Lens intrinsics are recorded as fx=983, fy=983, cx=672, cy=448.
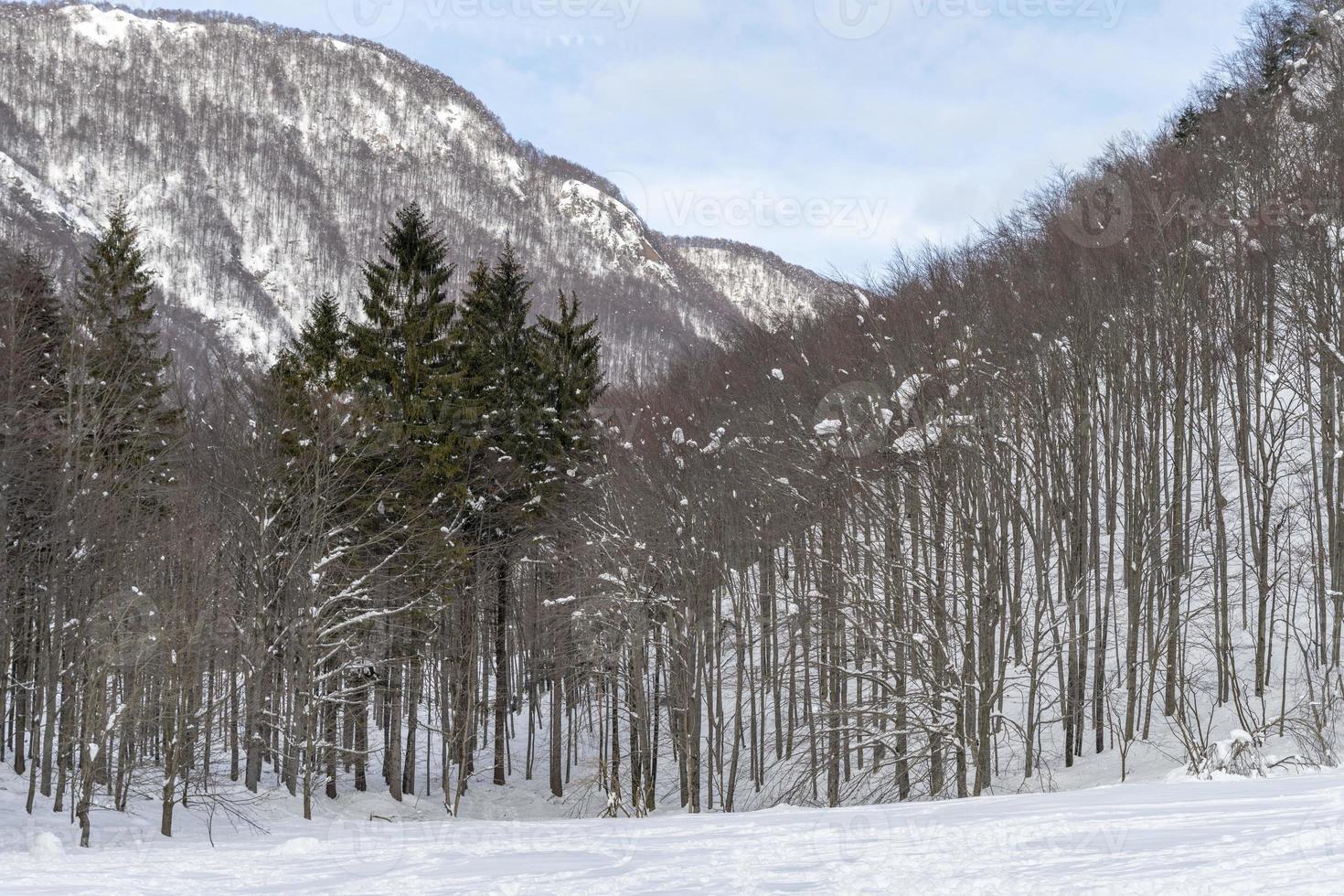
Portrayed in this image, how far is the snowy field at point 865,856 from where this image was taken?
203 inches

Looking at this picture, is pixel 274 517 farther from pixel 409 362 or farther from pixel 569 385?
pixel 569 385

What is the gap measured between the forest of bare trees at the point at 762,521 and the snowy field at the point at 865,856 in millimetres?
5435

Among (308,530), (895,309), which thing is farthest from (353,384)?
(895,309)

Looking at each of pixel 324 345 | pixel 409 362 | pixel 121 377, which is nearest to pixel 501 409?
pixel 409 362

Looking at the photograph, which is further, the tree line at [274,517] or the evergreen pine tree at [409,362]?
the evergreen pine tree at [409,362]

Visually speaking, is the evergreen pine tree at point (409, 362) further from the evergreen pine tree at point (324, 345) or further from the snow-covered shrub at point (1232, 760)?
the snow-covered shrub at point (1232, 760)

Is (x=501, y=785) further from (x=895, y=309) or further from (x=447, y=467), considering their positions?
(x=895, y=309)

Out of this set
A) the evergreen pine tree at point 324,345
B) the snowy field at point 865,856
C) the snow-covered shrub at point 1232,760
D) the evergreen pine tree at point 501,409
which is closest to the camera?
the snowy field at point 865,856

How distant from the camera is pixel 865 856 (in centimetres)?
665

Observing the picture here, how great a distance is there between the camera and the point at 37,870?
10.6 m

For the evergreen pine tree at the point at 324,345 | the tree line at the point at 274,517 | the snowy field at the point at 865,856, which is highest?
the evergreen pine tree at the point at 324,345

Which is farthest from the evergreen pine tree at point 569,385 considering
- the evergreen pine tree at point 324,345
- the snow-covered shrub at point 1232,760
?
the snow-covered shrub at point 1232,760

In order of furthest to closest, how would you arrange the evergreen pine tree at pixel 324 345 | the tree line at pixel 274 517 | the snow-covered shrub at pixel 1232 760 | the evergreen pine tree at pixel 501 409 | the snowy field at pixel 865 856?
the evergreen pine tree at pixel 501 409
the evergreen pine tree at pixel 324 345
the tree line at pixel 274 517
the snow-covered shrub at pixel 1232 760
the snowy field at pixel 865 856

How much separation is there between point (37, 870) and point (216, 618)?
1024 cm
